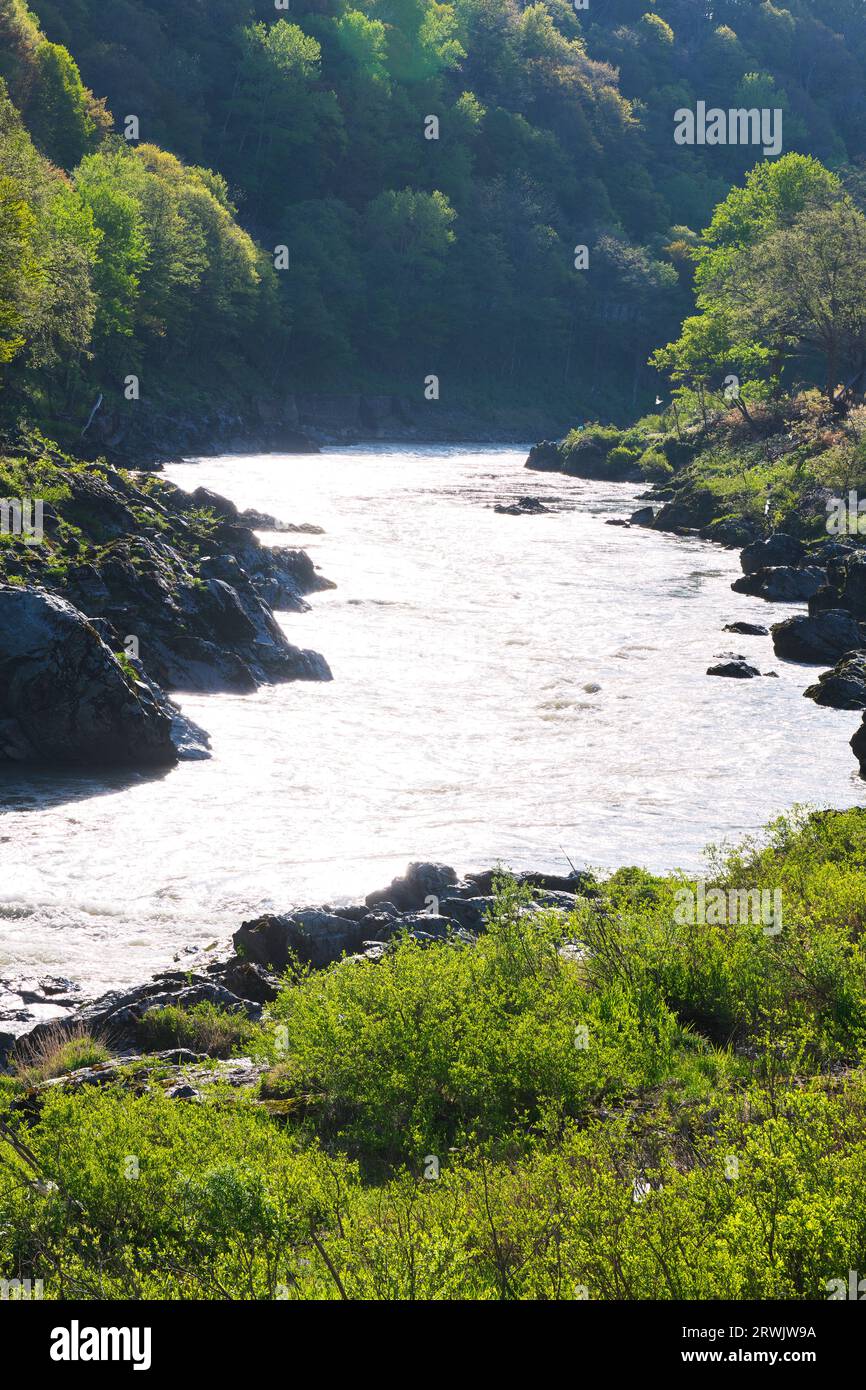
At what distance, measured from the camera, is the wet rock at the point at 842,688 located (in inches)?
1214

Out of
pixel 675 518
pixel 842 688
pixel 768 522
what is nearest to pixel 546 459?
pixel 675 518

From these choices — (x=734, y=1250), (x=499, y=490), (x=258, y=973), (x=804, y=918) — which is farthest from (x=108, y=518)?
(x=499, y=490)

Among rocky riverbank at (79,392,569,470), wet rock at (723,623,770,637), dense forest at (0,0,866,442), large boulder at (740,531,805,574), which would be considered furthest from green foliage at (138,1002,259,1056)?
rocky riverbank at (79,392,569,470)

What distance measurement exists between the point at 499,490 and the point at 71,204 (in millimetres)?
27343

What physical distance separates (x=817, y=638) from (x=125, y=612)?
19568mm

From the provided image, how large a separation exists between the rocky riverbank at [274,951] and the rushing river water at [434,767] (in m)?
0.91

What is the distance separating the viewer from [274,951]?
1616 cm

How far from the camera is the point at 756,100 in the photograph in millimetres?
172875

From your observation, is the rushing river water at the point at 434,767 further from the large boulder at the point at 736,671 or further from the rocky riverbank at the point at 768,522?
the rocky riverbank at the point at 768,522

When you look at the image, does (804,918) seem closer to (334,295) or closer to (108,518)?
(108,518)

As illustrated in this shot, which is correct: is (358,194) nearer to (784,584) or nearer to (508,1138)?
(784,584)

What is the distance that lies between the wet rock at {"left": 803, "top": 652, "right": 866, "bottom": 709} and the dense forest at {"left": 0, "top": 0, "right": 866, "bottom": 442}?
36779mm

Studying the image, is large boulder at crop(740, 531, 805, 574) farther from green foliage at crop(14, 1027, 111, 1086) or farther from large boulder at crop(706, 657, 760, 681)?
green foliage at crop(14, 1027, 111, 1086)
